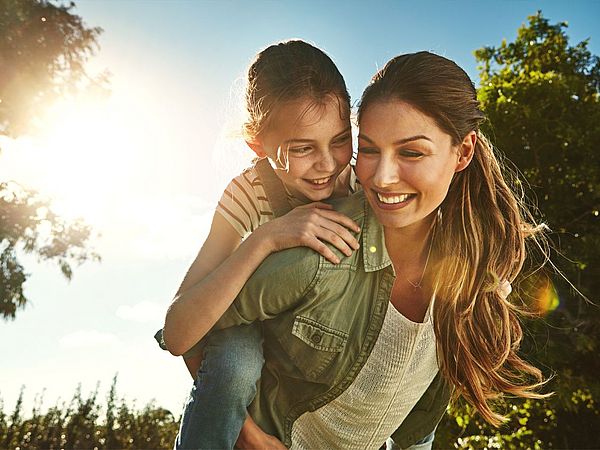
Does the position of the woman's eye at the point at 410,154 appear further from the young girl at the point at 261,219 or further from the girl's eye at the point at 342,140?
the girl's eye at the point at 342,140

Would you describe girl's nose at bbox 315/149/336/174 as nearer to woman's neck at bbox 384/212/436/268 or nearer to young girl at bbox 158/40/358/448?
young girl at bbox 158/40/358/448

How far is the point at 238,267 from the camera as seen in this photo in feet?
7.28

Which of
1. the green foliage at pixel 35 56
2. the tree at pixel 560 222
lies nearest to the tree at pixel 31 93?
the green foliage at pixel 35 56

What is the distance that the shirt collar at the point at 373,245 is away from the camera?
2.45m

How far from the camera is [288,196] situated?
2.91m

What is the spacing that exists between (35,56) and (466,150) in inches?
382

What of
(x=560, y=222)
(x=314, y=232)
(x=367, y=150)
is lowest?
(x=314, y=232)

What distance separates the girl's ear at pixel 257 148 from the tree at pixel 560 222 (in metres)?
5.50

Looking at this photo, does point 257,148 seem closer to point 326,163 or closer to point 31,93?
point 326,163

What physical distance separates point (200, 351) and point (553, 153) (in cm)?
780

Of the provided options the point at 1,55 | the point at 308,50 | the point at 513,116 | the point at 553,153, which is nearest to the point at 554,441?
the point at 553,153

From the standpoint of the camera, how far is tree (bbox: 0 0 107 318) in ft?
32.3

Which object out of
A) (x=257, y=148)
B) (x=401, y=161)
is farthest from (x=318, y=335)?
(x=257, y=148)

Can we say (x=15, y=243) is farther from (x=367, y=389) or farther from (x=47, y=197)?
(x=367, y=389)
